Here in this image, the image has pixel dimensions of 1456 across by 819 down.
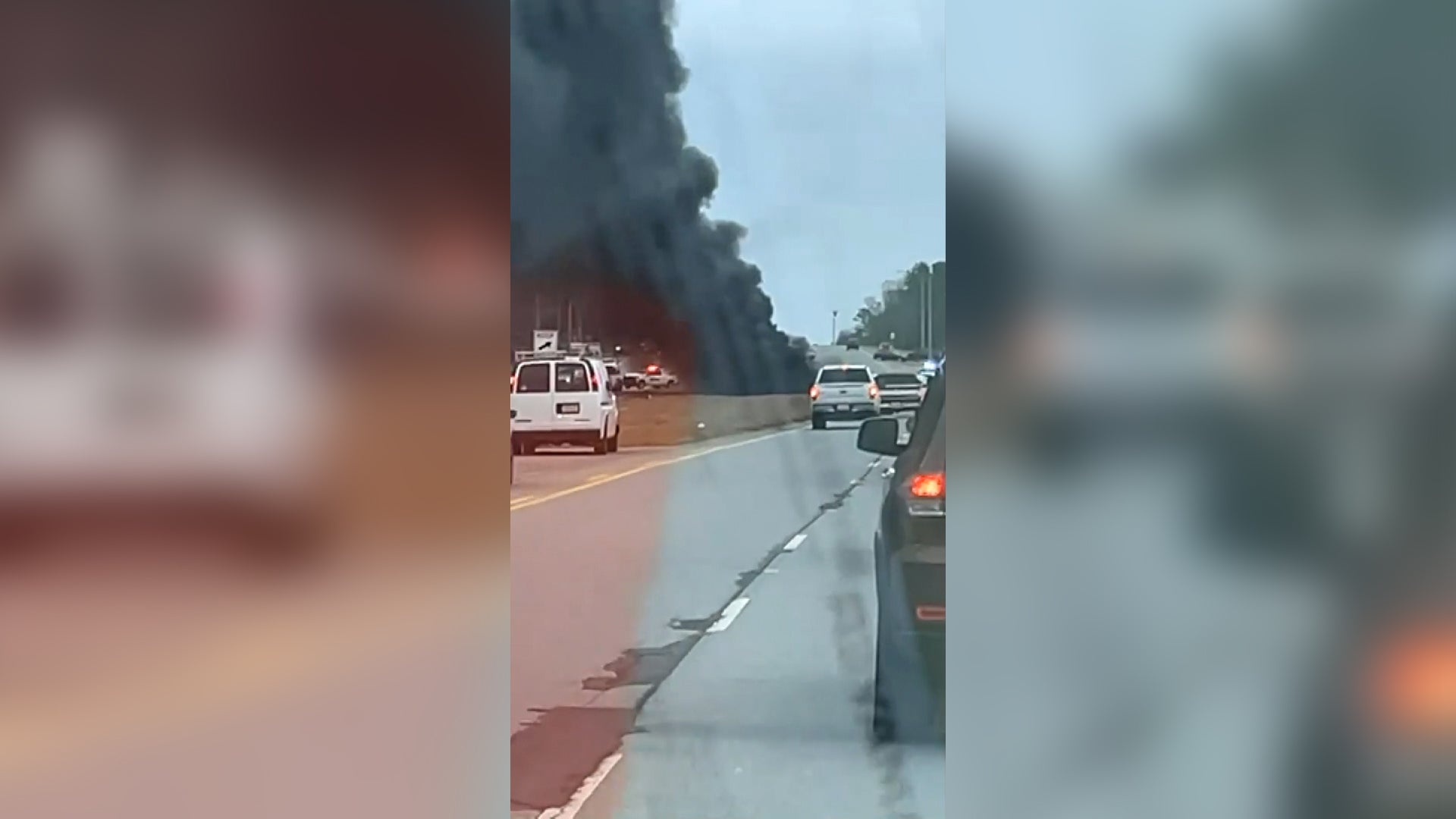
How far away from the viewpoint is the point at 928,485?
2.01 m

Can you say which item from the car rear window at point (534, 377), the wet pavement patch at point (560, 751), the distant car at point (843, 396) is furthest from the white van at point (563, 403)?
the wet pavement patch at point (560, 751)

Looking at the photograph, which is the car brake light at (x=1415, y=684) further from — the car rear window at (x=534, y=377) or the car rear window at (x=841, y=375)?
the car rear window at (x=534, y=377)

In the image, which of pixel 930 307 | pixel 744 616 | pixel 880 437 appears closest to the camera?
pixel 930 307

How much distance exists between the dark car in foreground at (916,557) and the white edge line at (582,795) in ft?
1.64

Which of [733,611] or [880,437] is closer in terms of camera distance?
[880,437]

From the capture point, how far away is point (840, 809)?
221 centimetres

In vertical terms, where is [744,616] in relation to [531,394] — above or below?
below

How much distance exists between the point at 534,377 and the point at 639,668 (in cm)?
47

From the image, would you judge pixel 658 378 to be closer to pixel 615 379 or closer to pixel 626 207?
pixel 615 379

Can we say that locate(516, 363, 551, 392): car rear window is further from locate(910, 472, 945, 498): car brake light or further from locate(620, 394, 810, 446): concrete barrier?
locate(910, 472, 945, 498): car brake light

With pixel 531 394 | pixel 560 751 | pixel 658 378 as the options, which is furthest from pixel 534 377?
pixel 560 751

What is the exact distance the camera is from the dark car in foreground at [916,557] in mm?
1995

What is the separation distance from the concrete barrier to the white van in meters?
0.03

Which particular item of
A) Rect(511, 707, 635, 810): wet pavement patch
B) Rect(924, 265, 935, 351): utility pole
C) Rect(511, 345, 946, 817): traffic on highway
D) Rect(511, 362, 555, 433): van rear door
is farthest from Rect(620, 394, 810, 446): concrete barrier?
Rect(511, 707, 635, 810): wet pavement patch
